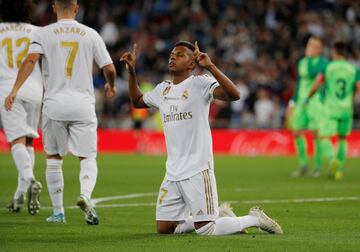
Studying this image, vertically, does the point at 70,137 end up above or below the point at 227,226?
above

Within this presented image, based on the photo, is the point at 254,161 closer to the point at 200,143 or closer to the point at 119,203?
the point at 119,203

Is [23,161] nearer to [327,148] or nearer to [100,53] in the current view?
[100,53]

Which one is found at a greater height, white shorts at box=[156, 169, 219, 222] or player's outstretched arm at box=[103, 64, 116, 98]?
player's outstretched arm at box=[103, 64, 116, 98]

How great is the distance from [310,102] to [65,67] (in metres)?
10.0

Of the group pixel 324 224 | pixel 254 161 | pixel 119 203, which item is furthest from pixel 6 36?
pixel 254 161

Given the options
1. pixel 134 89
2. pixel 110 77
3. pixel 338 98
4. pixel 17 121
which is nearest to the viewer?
pixel 134 89

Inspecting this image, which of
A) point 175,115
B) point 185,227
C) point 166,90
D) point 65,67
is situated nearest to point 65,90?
point 65,67

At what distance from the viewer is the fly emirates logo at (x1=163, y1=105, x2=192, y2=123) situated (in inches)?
382

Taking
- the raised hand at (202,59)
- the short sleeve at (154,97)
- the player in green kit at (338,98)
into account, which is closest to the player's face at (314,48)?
the player in green kit at (338,98)

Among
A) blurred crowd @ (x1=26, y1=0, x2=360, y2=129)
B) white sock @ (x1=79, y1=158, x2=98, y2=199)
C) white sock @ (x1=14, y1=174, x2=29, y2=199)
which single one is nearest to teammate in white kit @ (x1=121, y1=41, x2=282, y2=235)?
white sock @ (x1=79, y1=158, x2=98, y2=199)

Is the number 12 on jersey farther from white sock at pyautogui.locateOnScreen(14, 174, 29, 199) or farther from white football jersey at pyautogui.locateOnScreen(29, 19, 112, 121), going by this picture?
white sock at pyautogui.locateOnScreen(14, 174, 29, 199)

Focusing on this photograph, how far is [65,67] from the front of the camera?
35.6 ft

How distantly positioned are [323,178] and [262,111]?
11.3 metres

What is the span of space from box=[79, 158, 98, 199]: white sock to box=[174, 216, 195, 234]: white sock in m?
1.24
